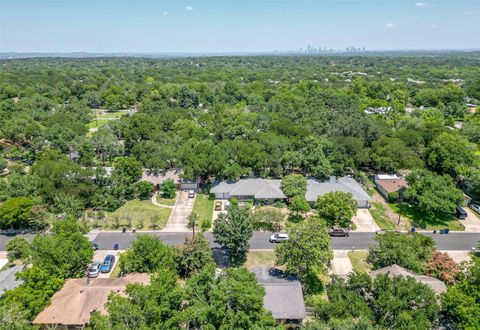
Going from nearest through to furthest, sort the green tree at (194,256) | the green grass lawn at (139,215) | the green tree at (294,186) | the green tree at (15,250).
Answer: the green tree at (194,256) → the green tree at (15,250) → the green grass lawn at (139,215) → the green tree at (294,186)

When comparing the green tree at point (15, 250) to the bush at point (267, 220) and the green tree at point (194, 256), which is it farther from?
the bush at point (267, 220)

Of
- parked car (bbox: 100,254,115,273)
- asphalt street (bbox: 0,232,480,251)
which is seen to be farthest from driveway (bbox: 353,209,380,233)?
parked car (bbox: 100,254,115,273)

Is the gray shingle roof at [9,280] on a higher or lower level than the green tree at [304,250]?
lower

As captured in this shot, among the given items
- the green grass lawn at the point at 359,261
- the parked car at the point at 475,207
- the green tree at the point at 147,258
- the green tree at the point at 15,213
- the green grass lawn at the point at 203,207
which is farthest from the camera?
the parked car at the point at 475,207

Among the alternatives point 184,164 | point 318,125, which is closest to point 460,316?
point 184,164

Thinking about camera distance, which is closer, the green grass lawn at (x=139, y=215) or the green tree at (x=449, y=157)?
the green grass lawn at (x=139, y=215)

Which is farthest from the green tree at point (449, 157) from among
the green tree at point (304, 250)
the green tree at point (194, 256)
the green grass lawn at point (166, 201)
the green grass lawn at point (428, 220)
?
the green grass lawn at point (166, 201)

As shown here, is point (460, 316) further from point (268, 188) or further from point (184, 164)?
point (184, 164)
